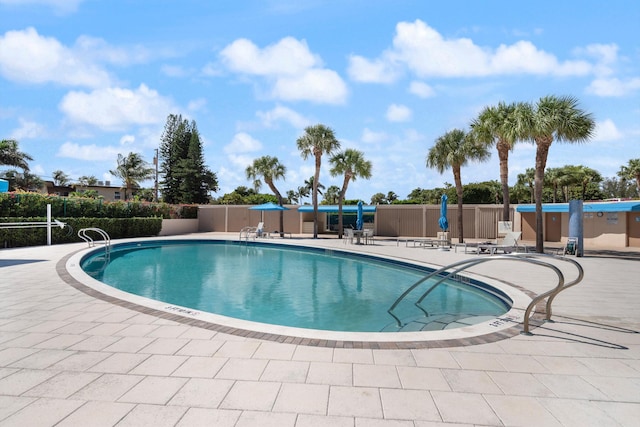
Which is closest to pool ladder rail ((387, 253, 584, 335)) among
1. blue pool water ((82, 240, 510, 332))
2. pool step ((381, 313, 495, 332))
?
pool step ((381, 313, 495, 332))

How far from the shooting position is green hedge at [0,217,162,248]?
45.1 feet

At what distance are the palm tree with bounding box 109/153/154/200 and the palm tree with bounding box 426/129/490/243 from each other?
102 ft

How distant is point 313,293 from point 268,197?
4089 cm

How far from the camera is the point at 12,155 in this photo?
1175 inches

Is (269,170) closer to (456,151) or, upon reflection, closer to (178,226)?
(178,226)

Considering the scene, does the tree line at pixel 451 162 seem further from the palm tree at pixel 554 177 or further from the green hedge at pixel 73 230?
the green hedge at pixel 73 230

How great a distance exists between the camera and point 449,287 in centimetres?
826

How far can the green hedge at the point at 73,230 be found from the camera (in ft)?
45.1

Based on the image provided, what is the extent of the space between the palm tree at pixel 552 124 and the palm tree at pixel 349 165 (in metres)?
9.13

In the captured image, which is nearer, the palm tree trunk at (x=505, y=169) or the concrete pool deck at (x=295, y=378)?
the concrete pool deck at (x=295, y=378)

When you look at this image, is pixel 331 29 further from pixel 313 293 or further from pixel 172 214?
pixel 172 214

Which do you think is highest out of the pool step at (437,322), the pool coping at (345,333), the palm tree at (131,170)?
the palm tree at (131,170)

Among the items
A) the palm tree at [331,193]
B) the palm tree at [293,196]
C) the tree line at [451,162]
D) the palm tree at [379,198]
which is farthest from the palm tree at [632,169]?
the palm tree at [293,196]

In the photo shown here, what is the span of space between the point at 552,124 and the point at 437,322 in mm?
10115
